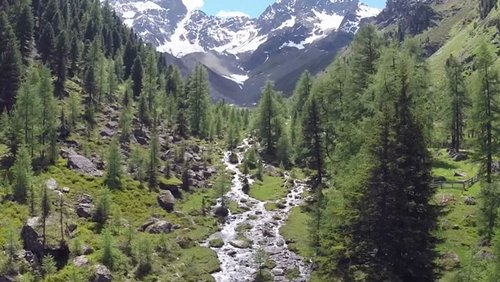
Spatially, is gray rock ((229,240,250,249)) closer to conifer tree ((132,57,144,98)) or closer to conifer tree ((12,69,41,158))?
conifer tree ((12,69,41,158))

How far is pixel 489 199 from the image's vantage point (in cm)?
4338

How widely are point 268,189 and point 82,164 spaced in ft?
91.1

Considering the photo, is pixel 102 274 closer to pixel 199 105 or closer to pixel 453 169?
pixel 453 169

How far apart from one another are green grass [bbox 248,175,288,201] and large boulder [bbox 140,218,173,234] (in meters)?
18.4

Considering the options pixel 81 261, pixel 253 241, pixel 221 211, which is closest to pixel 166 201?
pixel 221 211

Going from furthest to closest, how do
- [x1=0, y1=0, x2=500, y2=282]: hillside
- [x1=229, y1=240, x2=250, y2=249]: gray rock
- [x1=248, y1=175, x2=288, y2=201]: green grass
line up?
[x1=248, y1=175, x2=288, y2=201]: green grass
[x1=229, y1=240, x2=250, y2=249]: gray rock
[x1=0, y1=0, x2=500, y2=282]: hillside

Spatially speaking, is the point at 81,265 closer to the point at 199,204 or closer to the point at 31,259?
the point at 31,259

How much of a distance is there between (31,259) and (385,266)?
31.5m

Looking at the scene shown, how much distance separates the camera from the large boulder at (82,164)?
69562mm

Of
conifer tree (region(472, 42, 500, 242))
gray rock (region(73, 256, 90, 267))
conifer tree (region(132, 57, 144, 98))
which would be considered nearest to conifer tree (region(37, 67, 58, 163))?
gray rock (region(73, 256, 90, 267))

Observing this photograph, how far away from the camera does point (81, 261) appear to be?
151ft

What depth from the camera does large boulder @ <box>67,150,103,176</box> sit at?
69562 millimetres

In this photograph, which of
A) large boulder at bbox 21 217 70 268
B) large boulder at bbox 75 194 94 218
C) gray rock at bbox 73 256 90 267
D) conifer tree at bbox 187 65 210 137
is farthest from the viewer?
conifer tree at bbox 187 65 210 137

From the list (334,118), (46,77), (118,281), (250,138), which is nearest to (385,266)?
(118,281)
